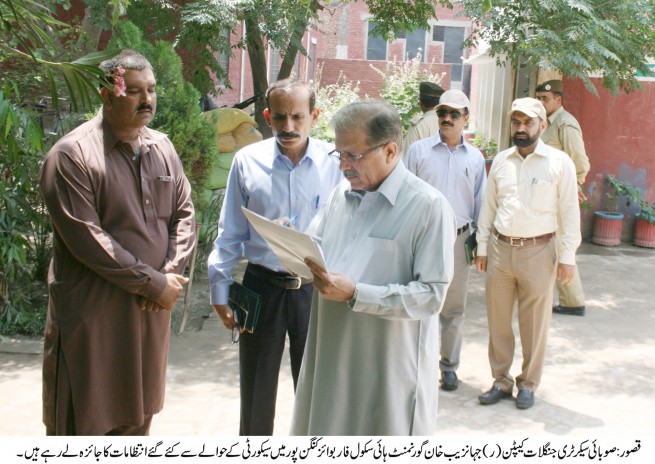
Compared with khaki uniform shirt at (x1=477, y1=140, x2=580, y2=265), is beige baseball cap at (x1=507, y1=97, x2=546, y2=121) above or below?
above

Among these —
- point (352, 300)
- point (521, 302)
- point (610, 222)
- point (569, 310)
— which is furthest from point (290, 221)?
point (610, 222)

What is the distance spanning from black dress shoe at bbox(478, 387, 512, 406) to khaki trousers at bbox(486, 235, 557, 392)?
0.04 m

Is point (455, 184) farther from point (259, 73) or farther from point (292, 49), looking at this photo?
point (259, 73)

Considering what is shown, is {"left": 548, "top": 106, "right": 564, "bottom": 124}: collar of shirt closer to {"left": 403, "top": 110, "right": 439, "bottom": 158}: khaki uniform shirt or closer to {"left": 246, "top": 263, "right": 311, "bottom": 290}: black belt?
{"left": 403, "top": 110, "right": 439, "bottom": 158}: khaki uniform shirt

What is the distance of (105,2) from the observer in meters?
7.89

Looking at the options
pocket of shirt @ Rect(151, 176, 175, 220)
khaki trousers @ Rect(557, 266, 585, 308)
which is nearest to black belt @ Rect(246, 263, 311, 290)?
pocket of shirt @ Rect(151, 176, 175, 220)

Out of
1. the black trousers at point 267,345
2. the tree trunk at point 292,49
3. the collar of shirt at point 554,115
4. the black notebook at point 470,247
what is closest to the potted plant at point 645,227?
the collar of shirt at point 554,115

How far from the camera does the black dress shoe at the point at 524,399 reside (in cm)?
533

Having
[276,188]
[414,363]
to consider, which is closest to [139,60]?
[276,188]

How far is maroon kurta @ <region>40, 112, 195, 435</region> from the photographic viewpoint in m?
3.40

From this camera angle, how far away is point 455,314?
5.66m

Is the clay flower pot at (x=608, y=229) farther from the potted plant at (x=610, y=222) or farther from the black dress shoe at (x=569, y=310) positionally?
the black dress shoe at (x=569, y=310)

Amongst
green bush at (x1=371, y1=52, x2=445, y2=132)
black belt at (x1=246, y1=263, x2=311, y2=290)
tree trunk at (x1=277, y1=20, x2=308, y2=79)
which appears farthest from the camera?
green bush at (x1=371, y1=52, x2=445, y2=132)

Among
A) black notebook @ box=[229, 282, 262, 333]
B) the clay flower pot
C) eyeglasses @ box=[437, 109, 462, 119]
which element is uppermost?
eyeglasses @ box=[437, 109, 462, 119]
